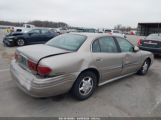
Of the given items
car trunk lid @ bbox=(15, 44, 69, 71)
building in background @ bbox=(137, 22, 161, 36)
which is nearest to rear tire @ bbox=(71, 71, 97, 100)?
car trunk lid @ bbox=(15, 44, 69, 71)

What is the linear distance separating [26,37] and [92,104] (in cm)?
1021

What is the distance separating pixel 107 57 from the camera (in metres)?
3.70

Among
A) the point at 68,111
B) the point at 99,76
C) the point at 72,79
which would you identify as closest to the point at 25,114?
the point at 68,111

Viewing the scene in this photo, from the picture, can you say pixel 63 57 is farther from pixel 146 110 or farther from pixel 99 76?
pixel 146 110

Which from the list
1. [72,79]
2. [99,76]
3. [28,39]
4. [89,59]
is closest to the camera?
[72,79]

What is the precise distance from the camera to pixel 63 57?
9.71ft

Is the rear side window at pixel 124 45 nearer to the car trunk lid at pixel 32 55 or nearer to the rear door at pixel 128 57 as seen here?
the rear door at pixel 128 57

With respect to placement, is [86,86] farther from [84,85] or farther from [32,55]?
[32,55]

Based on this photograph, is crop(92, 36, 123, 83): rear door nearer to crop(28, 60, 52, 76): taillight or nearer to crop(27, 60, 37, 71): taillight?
crop(28, 60, 52, 76): taillight

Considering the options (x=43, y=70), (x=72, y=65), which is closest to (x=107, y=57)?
(x=72, y=65)

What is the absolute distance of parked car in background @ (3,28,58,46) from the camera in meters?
11.5

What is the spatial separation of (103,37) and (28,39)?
379 inches

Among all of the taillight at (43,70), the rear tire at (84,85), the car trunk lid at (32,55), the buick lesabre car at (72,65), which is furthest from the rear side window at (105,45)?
the taillight at (43,70)

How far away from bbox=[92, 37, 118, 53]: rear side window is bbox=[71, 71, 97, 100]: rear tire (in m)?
0.61
